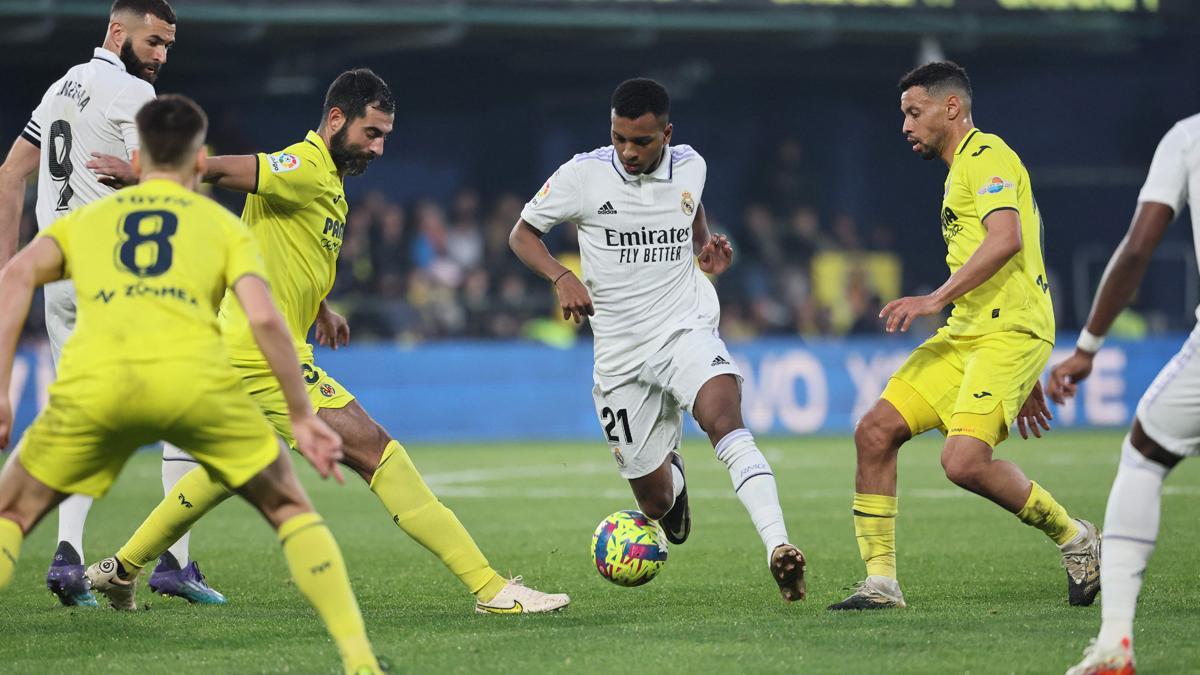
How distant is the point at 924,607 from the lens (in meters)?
7.05

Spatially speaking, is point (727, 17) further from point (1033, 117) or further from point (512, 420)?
point (1033, 117)

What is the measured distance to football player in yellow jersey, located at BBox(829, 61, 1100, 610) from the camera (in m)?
7.06

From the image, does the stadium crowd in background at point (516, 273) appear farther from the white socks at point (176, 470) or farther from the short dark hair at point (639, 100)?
the short dark hair at point (639, 100)

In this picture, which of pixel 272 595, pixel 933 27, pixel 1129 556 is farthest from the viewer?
pixel 933 27

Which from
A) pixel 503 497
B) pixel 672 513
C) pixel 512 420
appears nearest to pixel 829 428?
pixel 512 420

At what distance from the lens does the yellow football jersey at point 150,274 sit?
5043 millimetres

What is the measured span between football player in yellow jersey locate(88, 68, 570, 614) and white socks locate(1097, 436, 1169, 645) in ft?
8.73

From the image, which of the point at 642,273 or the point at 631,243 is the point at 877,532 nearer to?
the point at 642,273

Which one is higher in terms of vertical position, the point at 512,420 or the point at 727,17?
the point at 727,17

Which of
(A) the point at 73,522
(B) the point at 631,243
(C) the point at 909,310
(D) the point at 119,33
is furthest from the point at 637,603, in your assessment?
(D) the point at 119,33

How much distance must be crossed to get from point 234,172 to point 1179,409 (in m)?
3.89

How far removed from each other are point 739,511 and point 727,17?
40.1ft

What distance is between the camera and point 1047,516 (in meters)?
7.21

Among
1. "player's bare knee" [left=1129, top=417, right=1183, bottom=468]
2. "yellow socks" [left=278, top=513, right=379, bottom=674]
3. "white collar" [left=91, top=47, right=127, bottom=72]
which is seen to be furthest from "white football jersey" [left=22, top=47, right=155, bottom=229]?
"player's bare knee" [left=1129, top=417, right=1183, bottom=468]
